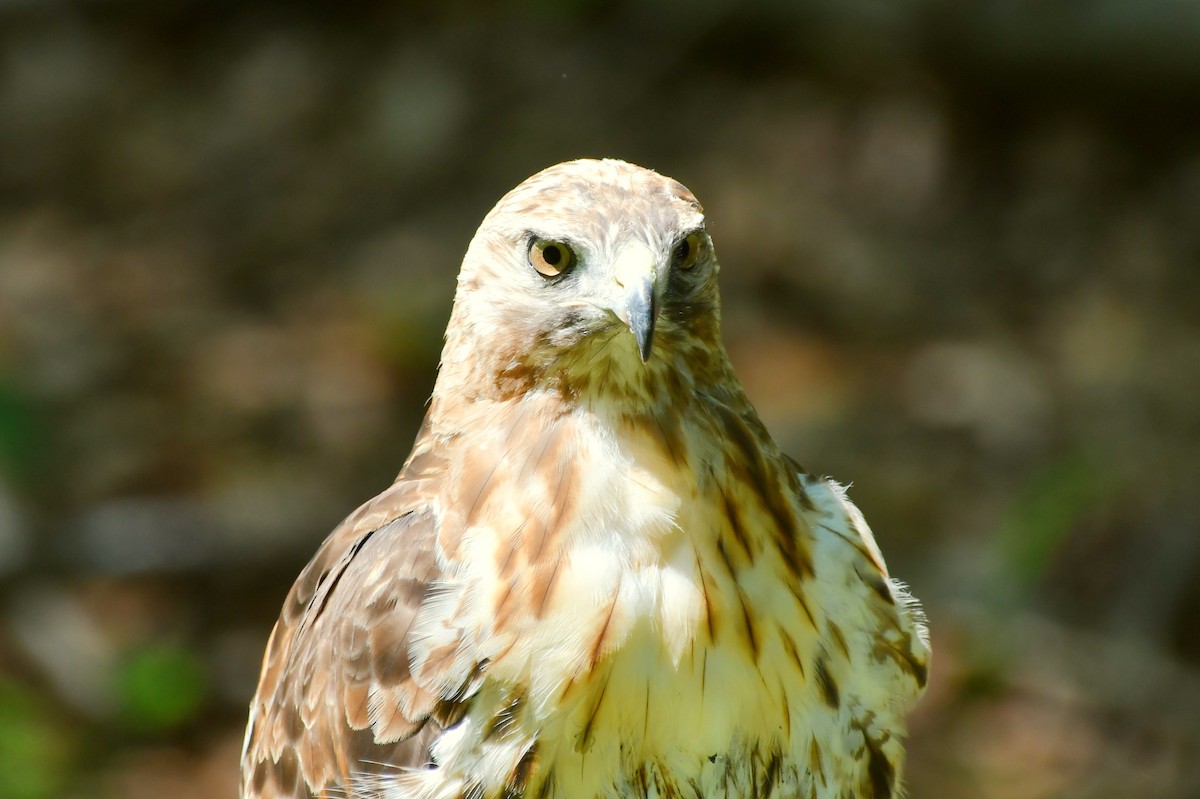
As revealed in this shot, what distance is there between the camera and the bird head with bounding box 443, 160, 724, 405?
2.90m

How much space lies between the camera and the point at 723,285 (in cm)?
711

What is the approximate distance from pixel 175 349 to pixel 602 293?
15.4 feet

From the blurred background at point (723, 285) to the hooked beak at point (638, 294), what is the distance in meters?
3.34

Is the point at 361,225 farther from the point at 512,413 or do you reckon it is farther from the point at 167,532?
the point at 512,413

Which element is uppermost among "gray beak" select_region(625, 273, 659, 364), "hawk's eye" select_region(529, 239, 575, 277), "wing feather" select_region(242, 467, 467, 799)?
"hawk's eye" select_region(529, 239, 575, 277)

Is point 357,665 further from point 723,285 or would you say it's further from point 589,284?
point 723,285

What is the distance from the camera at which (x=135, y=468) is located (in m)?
6.49

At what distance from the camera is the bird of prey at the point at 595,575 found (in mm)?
2912

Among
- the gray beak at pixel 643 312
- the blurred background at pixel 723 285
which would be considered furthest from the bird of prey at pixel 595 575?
the blurred background at pixel 723 285

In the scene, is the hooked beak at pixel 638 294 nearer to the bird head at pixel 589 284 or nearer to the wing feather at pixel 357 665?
the bird head at pixel 589 284

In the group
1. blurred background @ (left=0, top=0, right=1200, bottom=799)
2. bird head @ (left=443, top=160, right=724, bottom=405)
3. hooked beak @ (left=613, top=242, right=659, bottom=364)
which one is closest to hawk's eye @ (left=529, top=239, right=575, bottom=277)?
bird head @ (left=443, top=160, right=724, bottom=405)

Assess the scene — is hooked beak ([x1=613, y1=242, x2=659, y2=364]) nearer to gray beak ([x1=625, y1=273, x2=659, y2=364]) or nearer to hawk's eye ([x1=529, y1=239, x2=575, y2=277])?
gray beak ([x1=625, y1=273, x2=659, y2=364])

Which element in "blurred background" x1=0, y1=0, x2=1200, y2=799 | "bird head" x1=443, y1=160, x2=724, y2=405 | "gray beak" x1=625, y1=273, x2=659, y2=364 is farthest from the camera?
"blurred background" x1=0, y1=0, x2=1200, y2=799

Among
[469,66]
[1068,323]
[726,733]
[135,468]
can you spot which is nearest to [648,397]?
[726,733]
